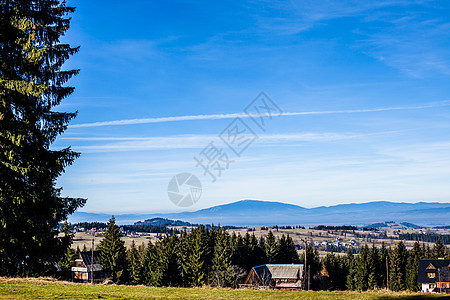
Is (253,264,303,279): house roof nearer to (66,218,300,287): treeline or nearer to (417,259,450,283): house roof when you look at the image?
(66,218,300,287): treeline

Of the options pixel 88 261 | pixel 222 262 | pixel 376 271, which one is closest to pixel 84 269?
pixel 88 261

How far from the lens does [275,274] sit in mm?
69812

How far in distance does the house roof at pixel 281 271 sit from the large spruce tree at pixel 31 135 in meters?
55.3

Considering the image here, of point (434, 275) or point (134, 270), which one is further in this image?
point (434, 275)

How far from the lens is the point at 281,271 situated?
69.9 meters

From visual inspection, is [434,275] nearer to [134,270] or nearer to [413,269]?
[413,269]

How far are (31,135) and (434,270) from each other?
7875 cm

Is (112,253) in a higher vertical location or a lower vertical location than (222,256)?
higher

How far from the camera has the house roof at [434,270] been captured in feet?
244

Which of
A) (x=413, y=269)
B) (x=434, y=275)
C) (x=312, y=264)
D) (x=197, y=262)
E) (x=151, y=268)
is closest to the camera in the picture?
(x=197, y=262)

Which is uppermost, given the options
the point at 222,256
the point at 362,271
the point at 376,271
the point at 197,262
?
the point at 222,256

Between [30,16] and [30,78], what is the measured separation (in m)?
2.42

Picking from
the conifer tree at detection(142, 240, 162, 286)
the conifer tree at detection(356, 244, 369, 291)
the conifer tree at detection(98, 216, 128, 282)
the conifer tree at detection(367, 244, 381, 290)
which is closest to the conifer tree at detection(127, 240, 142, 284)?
the conifer tree at detection(142, 240, 162, 286)

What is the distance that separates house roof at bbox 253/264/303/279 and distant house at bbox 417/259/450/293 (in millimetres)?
24535
